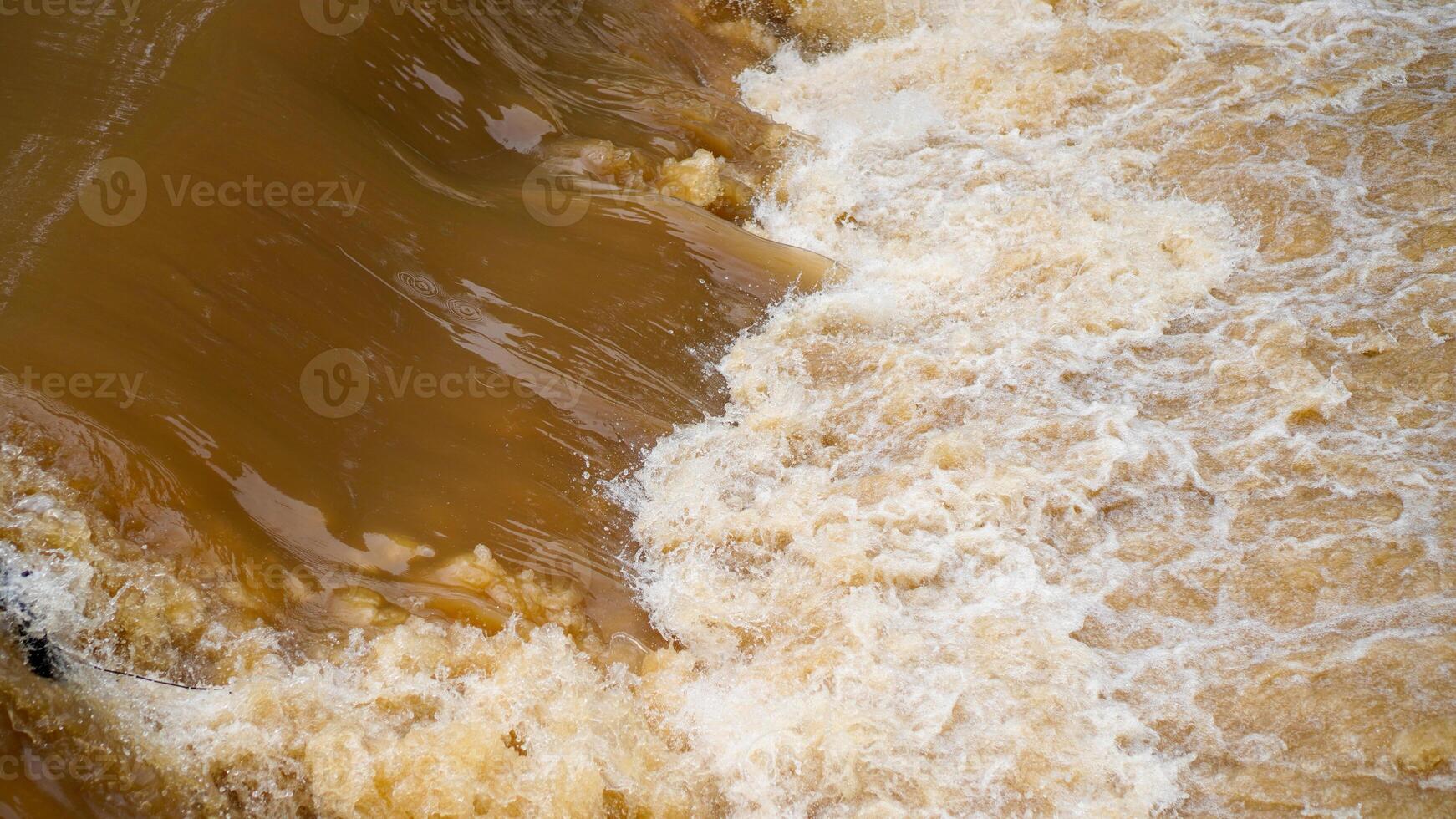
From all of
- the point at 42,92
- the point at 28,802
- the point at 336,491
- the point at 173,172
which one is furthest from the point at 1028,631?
the point at 42,92

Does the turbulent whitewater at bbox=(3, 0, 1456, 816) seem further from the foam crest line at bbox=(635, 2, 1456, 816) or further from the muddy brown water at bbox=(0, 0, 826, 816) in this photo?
the muddy brown water at bbox=(0, 0, 826, 816)

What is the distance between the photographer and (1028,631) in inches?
119

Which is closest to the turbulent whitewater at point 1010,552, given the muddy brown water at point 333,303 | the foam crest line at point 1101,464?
the foam crest line at point 1101,464

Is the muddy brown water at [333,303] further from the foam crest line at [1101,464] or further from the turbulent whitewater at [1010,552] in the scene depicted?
the foam crest line at [1101,464]

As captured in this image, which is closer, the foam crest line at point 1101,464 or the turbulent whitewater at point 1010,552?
the turbulent whitewater at point 1010,552

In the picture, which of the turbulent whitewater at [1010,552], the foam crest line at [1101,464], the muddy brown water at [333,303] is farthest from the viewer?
the muddy brown water at [333,303]

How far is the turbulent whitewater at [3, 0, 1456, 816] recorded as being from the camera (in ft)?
8.70

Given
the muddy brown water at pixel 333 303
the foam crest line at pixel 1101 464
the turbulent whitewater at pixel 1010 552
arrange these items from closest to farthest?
the turbulent whitewater at pixel 1010 552
the foam crest line at pixel 1101 464
the muddy brown water at pixel 333 303

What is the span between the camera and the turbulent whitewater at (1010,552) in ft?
8.70

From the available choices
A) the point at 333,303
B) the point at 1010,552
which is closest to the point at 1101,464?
the point at 1010,552

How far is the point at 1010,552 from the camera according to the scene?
10.7 ft

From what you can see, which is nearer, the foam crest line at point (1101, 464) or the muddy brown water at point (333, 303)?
the foam crest line at point (1101, 464)

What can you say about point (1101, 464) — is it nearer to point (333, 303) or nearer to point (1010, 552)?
point (1010, 552)

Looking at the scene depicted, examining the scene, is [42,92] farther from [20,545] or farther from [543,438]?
[543,438]
